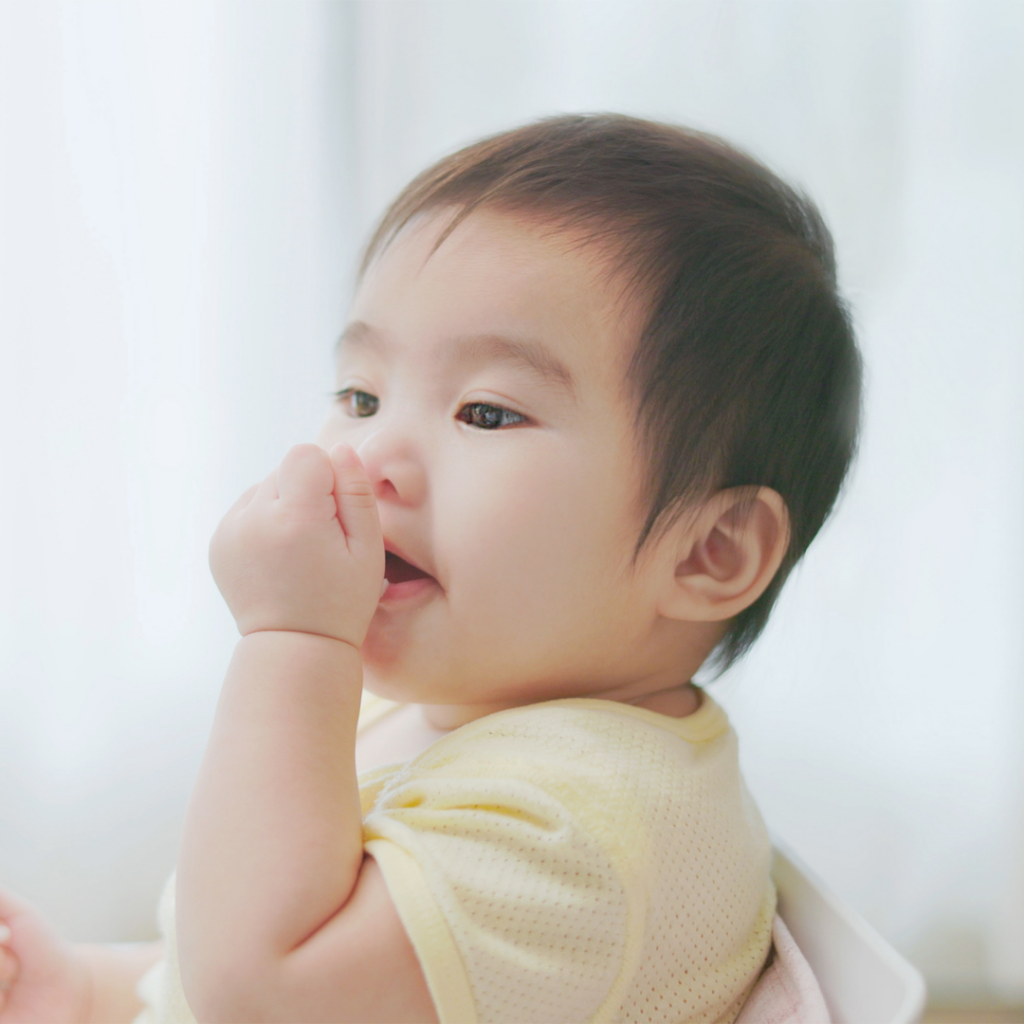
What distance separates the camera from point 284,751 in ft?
1.93

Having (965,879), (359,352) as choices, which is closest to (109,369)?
(359,352)

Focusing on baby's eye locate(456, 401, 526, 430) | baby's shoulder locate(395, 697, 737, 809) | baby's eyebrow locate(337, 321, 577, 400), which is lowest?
baby's shoulder locate(395, 697, 737, 809)

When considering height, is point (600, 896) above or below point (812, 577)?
above

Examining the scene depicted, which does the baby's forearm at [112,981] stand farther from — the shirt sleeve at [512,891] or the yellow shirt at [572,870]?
A: the shirt sleeve at [512,891]

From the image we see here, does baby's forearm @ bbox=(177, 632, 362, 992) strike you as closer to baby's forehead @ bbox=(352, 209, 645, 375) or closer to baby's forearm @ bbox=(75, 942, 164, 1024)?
baby's forehead @ bbox=(352, 209, 645, 375)

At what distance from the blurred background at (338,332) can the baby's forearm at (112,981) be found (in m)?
0.47

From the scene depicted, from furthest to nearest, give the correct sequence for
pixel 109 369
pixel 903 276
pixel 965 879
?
pixel 965 879
pixel 903 276
pixel 109 369

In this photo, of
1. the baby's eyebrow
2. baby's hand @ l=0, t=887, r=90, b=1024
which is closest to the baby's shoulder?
the baby's eyebrow

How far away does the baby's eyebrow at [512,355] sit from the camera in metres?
0.71

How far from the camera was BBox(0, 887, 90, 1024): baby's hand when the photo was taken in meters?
0.82

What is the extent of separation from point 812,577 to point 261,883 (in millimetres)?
1054

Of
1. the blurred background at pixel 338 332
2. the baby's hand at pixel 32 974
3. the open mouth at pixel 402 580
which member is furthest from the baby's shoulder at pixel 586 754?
the blurred background at pixel 338 332

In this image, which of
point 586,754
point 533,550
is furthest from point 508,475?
point 586,754

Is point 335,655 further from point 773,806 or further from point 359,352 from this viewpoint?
point 773,806
